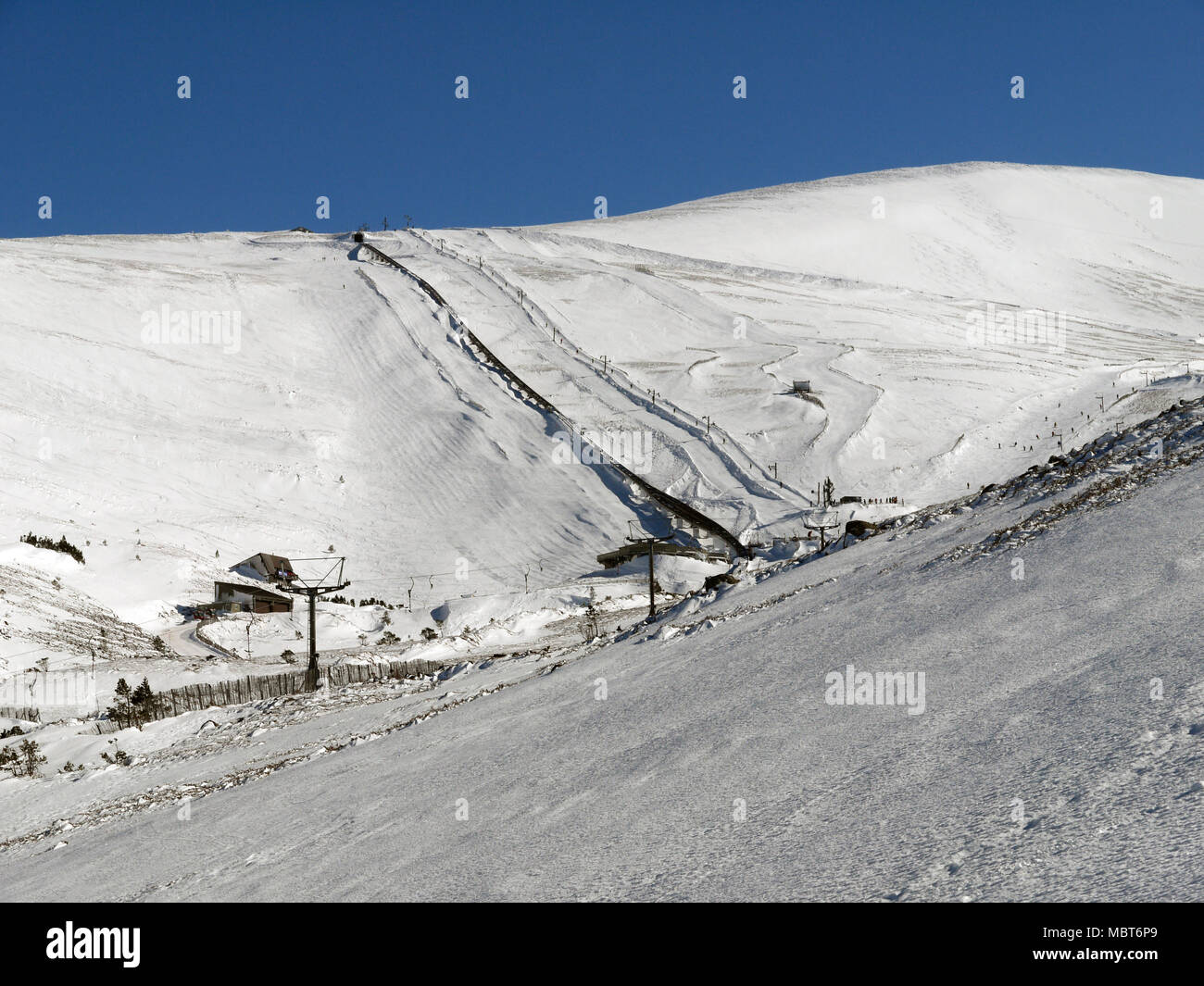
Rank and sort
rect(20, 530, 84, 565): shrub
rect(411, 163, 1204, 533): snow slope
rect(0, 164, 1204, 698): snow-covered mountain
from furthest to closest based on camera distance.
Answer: rect(411, 163, 1204, 533): snow slope, rect(0, 164, 1204, 698): snow-covered mountain, rect(20, 530, 84, 565): shrub

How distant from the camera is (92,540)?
1783 inches

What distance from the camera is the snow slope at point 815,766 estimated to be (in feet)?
18.7

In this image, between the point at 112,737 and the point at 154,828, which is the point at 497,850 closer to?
the point at 154,828

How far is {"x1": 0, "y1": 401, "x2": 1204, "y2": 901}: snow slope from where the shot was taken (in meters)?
5.70

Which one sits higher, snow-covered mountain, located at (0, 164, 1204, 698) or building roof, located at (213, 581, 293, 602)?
snow-covered mountain, located at (0, 164, 1204, 698)

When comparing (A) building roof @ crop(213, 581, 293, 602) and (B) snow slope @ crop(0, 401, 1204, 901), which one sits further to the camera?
(A) building roof @ crop(213, 581, 293, 602)
